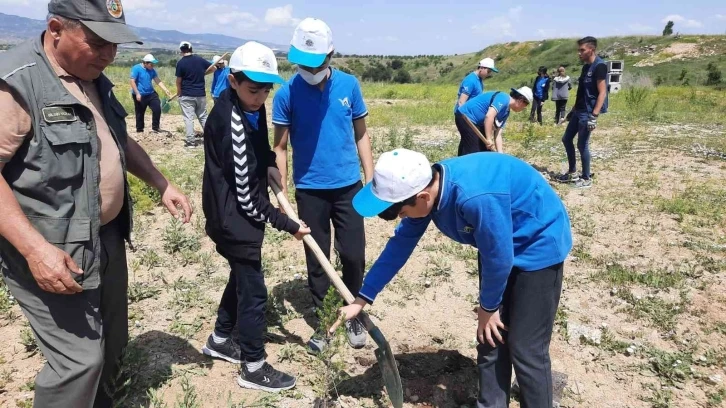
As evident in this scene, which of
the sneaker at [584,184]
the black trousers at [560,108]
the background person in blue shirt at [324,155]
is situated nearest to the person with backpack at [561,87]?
the black trousers at [560,108]

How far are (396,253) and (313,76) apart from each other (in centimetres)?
119

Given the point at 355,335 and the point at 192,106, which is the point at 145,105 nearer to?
the point at 192,106

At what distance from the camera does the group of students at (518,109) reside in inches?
189

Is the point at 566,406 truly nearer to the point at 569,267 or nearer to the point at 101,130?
the point at 569,267

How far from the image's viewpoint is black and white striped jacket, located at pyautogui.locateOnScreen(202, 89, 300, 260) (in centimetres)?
222

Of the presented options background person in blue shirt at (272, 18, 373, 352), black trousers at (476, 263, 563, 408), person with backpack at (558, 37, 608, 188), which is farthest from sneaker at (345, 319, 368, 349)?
person with backpack at (558, 37, 608, 188)

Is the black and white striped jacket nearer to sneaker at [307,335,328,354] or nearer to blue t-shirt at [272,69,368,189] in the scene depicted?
blue t-shirt at [272,69,368,189]

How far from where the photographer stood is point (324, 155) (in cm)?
291

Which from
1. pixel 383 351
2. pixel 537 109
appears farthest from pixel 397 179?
pixel 537 109

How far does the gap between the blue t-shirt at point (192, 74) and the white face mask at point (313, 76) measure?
20.0ft

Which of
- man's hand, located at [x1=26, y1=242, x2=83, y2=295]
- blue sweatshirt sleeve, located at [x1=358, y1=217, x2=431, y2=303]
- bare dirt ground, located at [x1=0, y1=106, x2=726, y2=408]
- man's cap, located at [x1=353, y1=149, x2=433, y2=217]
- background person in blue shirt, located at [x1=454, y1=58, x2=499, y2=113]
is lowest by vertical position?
bare dirt ground, located at [x1=0, y1=106, x2=726, y2=408]

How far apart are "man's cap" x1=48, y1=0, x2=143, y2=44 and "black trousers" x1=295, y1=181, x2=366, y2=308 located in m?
1.46

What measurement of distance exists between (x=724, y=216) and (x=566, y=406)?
4127mm

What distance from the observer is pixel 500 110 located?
4.79 metres
